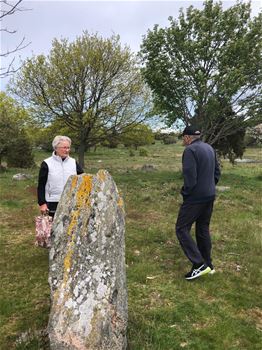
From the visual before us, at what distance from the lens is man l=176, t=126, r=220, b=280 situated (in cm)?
637

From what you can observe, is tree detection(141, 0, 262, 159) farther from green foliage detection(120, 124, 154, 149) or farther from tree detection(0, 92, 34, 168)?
tree detection(0, 92, 34, 168)

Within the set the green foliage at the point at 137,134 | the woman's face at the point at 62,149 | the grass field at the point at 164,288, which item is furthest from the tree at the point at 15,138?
the woman's face at the point at 62,149

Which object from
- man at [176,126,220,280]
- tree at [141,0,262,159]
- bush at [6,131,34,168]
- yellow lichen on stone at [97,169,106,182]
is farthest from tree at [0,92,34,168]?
yellow lichen on stone at [97,169,106,182]

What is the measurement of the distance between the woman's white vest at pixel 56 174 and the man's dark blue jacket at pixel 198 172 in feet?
6.96

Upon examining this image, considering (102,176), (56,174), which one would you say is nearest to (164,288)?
(102,176)

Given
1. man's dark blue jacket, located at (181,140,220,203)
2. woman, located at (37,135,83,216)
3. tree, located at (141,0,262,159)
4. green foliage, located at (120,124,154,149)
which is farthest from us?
green foliage, located at (120,124,154,149)

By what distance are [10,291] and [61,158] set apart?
8.14 feet

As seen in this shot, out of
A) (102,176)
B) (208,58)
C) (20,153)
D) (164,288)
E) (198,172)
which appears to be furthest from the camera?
(20,153)

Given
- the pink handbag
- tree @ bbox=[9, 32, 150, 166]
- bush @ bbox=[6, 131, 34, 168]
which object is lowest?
the pink handbag

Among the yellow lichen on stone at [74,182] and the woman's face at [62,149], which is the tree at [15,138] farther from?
the yellow lichen on stone at [74,182]

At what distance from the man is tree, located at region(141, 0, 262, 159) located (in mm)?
11248

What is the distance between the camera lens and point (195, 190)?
6.44m

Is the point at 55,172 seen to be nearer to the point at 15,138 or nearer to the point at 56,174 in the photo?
the point at 56,174

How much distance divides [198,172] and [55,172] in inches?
103
